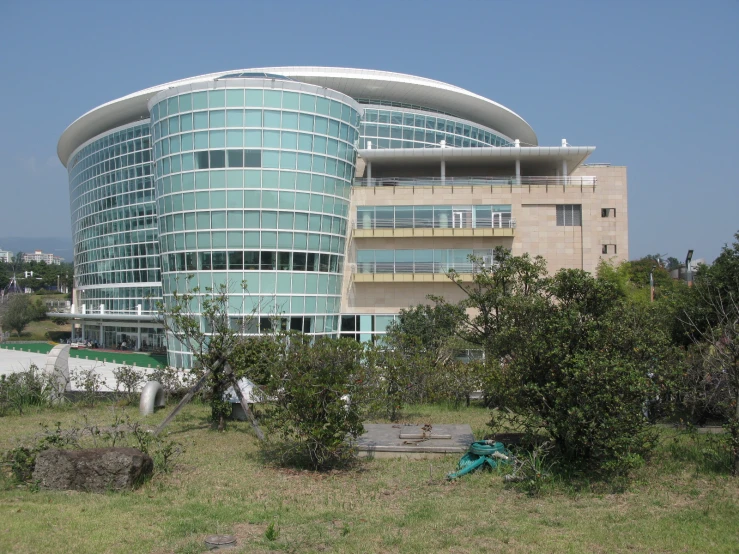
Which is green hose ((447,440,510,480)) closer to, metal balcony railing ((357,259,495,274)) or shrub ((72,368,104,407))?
shrub ((72,368,104,407))

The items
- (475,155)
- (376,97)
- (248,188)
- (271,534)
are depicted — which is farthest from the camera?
(376,97)

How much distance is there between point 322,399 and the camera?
11.4 meters

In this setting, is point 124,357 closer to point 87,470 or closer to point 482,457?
point 87,470

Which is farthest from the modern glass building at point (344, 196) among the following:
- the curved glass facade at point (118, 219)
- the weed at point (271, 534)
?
the weed at point (271, 534)

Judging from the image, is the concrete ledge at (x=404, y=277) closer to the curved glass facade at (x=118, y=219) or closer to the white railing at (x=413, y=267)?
the white railing at (x=413, y=267)

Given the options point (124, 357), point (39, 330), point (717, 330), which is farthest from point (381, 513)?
point (39, 330)

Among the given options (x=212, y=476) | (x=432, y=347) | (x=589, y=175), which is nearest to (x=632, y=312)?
(x=212, y=476)

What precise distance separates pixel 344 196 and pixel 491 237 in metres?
9.38

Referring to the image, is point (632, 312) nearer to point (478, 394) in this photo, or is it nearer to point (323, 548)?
point (323, 548)

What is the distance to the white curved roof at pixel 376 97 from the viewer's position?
150ft

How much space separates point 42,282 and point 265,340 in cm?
11916

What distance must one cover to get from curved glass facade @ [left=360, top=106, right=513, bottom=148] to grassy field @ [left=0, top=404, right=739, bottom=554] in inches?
1393

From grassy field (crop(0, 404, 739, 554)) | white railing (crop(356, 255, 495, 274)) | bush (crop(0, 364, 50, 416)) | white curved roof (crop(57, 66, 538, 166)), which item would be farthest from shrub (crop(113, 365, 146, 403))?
white curved roof (crop(57, 66, 538, 166))

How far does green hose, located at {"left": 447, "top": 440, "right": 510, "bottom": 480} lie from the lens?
11062 millimetres
